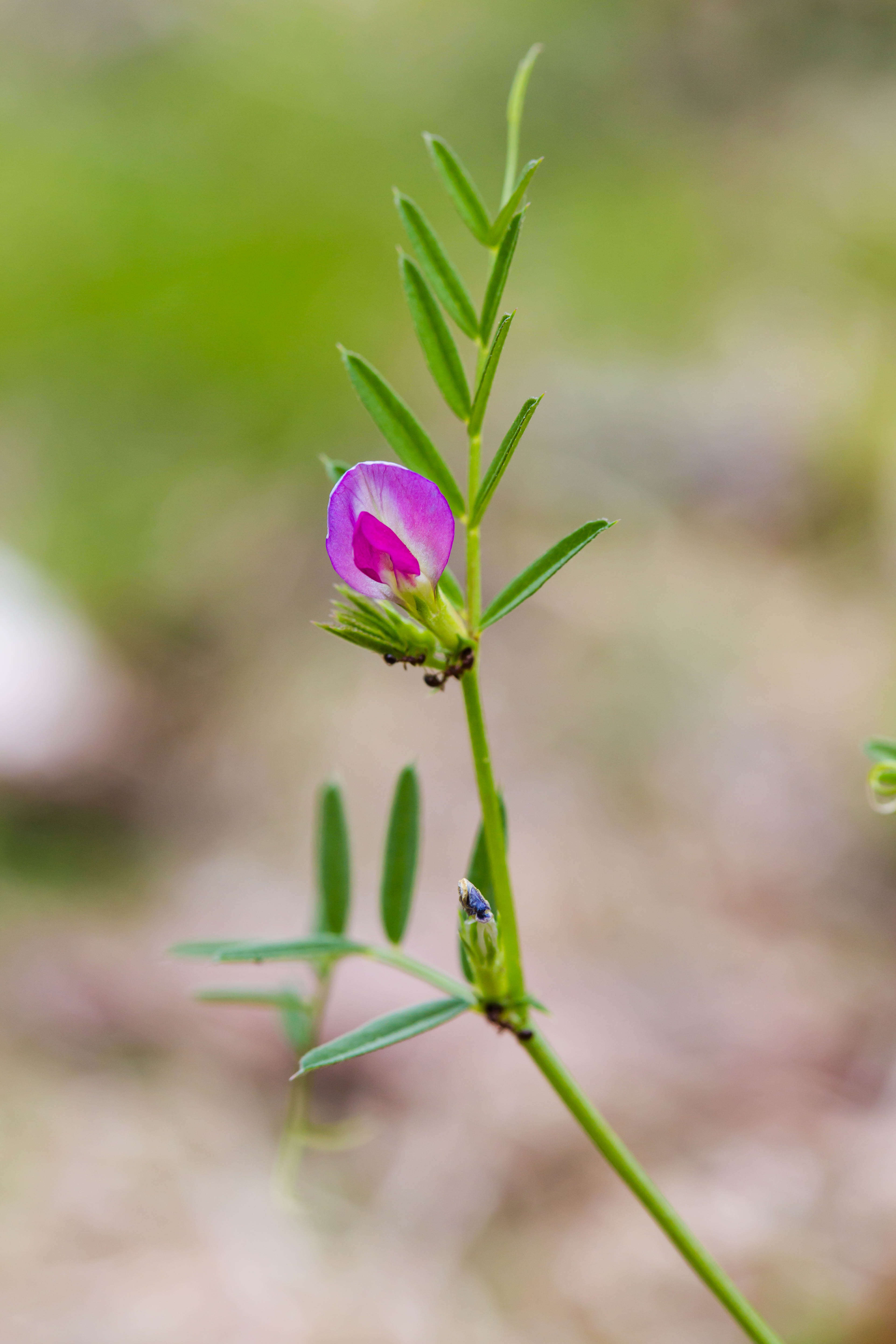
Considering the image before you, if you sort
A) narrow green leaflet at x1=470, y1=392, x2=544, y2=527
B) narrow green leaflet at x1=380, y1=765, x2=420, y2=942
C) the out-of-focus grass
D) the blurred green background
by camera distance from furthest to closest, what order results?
1. the out-of-focus grass
2. the blurred green background
3. narrow green leaflet at x1=380, y1=765, x2=420, y2=942
4. narrow green leaflet at x1=470, y1=392, x2=544, y2=527

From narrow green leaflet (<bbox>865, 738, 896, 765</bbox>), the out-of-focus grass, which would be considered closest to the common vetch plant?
narrow green leaflet (<bbox>865, 738, 896, 765</bbox>)

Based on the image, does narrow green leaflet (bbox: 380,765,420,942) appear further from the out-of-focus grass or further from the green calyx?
the out-of-focus grass

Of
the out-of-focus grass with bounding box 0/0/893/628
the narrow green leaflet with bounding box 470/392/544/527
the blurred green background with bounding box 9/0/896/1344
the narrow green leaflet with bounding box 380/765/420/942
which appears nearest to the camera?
the narrow green leaflet with bounding box 470/392/544/527

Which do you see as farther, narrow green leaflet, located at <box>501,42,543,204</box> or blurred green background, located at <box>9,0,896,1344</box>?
blurred green background, located at <box>9,0,896,1344</box>

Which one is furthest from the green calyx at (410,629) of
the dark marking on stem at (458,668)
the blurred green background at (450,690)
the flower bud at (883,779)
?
the blurred green background at (450,690)

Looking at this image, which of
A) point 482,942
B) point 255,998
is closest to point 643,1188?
point 482,942

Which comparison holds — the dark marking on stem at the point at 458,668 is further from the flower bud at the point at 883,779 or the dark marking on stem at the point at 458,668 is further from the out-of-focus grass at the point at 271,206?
the out-of-focus grass at the point at 271,206

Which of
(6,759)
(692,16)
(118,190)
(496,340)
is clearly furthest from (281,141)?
(496,340)

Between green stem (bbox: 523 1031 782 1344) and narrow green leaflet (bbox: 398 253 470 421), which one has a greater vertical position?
narrow green leaflet (bbox: 398 253 470 421)
